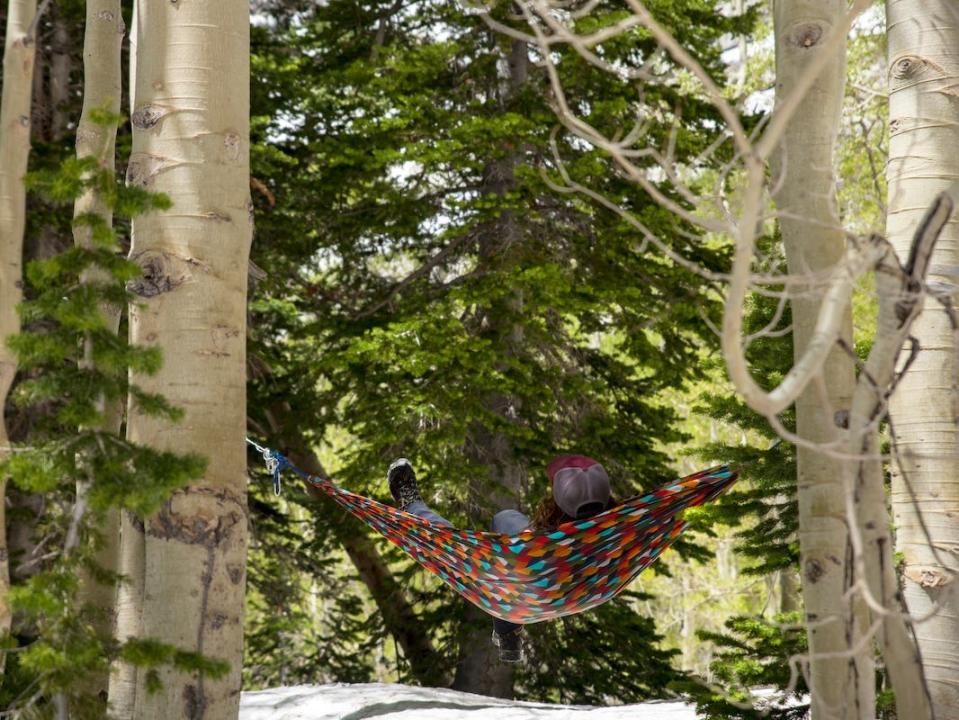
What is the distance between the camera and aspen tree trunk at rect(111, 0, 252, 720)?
232cm

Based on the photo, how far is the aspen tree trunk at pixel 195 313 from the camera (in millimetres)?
2318

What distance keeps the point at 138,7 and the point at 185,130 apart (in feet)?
1.20

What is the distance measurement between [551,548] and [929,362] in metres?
1.39

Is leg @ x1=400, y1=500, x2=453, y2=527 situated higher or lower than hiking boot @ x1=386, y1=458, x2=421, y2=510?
lower

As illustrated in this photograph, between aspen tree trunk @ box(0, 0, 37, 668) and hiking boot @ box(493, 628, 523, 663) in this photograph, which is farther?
hiking boot @ box(493, 628, 523, 663)

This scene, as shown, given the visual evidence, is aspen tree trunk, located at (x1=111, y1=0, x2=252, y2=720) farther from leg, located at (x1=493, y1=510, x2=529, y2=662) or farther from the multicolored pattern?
leg, located at (x1=493, y1=510, x2=529, y2=662)

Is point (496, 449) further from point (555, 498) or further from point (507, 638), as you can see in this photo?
point (555, 498)

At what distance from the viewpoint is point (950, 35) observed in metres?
2.72

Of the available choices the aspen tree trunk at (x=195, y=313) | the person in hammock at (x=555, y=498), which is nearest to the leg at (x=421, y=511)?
the person in hammock at (x=555, y=498)

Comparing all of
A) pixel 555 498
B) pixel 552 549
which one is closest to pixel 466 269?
pixel 555 498

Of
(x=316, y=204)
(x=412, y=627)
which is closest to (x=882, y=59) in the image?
(x=316, y=204)

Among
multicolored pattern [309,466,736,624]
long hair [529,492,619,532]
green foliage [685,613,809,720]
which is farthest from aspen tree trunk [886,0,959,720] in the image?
long hair [529,492,619,532]

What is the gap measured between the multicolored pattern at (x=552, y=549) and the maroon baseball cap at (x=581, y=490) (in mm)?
244

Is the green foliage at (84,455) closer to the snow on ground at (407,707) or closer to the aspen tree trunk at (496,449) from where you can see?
the snow on ground at (407,707)
